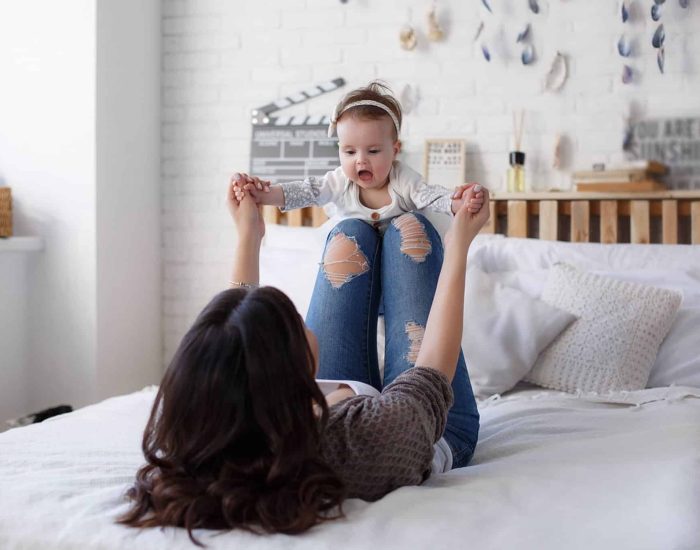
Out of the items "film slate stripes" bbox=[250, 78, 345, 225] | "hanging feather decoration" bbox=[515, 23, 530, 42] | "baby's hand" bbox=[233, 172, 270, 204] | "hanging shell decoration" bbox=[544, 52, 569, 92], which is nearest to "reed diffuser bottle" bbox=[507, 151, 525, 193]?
"hanging shell decoration" bbox=[544, 52, 569, 92]

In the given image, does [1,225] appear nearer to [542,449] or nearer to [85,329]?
[85,329]

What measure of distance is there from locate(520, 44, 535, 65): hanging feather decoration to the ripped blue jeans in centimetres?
148

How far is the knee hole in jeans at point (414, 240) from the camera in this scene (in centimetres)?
A: 153

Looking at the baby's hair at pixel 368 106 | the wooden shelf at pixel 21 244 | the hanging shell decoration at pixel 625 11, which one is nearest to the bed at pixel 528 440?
the baby's hair at pixel 368 106

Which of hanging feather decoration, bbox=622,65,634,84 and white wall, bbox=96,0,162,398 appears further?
white wall, bbox=96,0,162,398

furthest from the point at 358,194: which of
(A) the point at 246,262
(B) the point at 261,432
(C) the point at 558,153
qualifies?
(C) the point at 558,153

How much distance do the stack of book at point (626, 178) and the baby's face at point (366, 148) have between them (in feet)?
3.80

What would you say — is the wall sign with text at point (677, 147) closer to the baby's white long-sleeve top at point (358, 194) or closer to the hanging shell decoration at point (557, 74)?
the hanging shell decoration at point (557, 74)

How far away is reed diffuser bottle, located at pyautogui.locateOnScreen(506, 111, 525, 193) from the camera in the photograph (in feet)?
9.18

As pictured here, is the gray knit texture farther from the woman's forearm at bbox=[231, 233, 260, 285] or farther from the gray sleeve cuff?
the gray sleeve cuff

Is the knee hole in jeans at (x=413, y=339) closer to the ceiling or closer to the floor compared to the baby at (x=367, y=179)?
closer to the floor

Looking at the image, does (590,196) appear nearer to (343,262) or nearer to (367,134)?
(367,134)

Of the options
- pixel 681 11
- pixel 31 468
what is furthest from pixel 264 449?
pixel 681 11

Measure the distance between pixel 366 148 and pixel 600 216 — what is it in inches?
50.7
